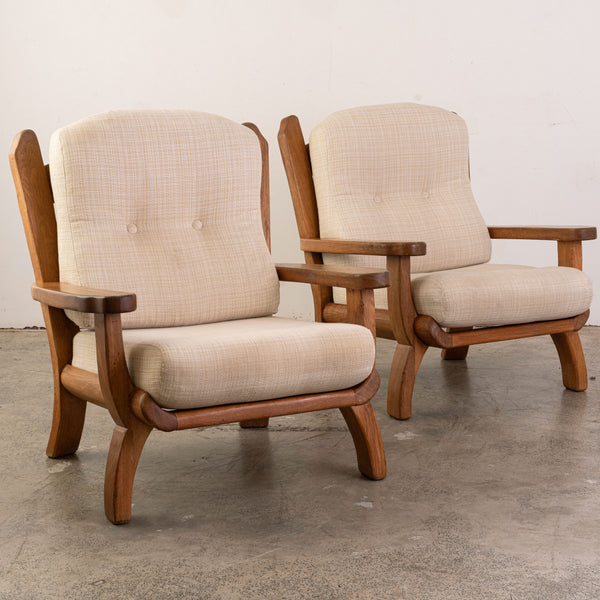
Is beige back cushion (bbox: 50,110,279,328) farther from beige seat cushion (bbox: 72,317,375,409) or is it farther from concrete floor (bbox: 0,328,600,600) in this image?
concrete floor (bbox: 0,328,600,600)

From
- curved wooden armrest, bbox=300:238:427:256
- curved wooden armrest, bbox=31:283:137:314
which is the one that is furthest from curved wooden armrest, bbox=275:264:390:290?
curved wooden armrest, bbox=31:283:137:314

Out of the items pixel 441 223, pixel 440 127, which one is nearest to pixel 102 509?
pixel 441 223

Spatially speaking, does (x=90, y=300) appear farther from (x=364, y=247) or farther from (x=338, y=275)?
(x=364, y=247)

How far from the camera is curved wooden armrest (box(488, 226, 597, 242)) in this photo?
311cm

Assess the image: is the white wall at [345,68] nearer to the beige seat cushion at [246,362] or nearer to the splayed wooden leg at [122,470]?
the beige seat cushion at [246,362]

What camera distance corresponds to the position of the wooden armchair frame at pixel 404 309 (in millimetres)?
2768

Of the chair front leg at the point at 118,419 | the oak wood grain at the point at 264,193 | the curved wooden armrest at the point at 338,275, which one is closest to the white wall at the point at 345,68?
the oak wood grain at the point at 264,193

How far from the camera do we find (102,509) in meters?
2.06

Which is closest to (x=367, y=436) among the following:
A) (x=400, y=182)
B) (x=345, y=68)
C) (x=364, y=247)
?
(x=364, y=247)

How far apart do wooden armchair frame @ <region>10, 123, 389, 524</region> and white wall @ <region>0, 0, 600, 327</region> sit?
2.01 metres

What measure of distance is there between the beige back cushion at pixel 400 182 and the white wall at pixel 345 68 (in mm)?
1150

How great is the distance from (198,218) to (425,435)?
39.1 inches

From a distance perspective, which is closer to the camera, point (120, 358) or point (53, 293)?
point (120, 358)

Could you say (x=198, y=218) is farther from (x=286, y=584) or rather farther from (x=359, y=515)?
(x=286, y=584)
